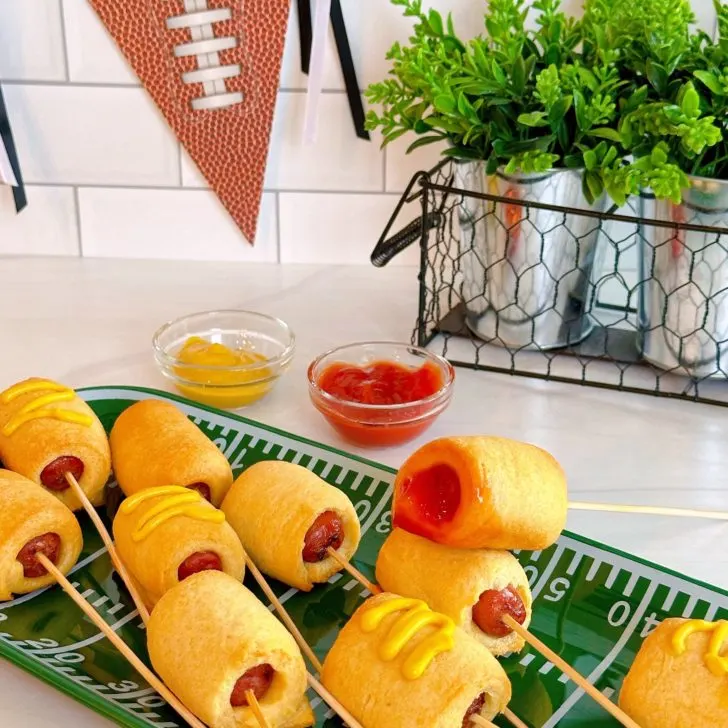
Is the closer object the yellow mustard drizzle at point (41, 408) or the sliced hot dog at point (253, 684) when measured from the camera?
the sliced hot dog at point (253, 684)

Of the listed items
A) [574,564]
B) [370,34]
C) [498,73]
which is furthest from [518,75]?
[574,564]

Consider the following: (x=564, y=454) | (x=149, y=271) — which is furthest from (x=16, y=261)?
(x=564, y=454)

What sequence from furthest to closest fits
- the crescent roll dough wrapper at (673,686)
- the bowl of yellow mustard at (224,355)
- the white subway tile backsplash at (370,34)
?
the white subway tile backsplash at (370,34)
the bowl of yellow mustard at (224,355)
the crescent roll dough wrapper at (673,686)

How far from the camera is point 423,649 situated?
0.77 meters

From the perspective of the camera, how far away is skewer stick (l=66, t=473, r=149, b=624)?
0.92m

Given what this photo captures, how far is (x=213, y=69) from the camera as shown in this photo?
1551 millimetres

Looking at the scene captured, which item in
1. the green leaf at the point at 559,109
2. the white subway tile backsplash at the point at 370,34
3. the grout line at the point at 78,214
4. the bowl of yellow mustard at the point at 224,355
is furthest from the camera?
the grout line at the point at 78,214

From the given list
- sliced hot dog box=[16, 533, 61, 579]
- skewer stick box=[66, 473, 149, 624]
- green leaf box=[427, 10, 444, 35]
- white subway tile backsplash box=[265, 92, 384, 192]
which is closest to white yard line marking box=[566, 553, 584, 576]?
skewer stick box=[66, 473, 149, 624]

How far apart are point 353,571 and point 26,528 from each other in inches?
12.7

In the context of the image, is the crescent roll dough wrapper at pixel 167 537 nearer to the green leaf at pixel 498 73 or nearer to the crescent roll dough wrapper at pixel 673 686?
the crescent roll dough wrapper at pixel 673 686

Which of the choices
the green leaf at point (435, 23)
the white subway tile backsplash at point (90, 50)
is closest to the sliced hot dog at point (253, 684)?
the green leaf at point (435, 23)

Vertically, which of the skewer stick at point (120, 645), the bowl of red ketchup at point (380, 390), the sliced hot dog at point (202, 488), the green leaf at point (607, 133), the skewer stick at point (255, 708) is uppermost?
the green leaf at point (607, 133)

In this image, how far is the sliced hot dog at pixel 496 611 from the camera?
86 cm

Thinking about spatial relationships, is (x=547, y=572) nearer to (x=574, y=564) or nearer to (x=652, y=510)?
(x=574, y=564)
